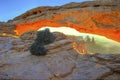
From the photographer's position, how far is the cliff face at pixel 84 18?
3750 centimetres

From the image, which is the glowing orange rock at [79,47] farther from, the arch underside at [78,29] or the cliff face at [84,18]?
the arch underside at [78,29]

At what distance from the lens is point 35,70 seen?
19.6 meters

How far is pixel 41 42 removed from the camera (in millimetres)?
22969

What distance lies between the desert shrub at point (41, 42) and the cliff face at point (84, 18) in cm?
1491

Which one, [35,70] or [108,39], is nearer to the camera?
[35,70]

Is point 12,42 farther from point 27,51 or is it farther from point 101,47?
point 101,47

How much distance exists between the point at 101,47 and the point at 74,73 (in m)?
14.1

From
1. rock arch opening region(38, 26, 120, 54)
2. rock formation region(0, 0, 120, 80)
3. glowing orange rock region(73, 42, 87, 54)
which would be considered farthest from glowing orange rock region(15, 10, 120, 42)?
glowing orange rock region(73, 42, 87, 54)

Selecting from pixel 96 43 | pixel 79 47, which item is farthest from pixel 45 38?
pixel 96 43

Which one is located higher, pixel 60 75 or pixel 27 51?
pixel 27 51

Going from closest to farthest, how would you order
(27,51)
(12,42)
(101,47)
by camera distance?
(27,51), (12,42), (101,47)

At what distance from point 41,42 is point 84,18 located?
53.7ft

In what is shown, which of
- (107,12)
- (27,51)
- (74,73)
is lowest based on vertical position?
(74,73)

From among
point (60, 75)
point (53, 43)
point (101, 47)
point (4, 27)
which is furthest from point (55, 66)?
point (4, 27)
